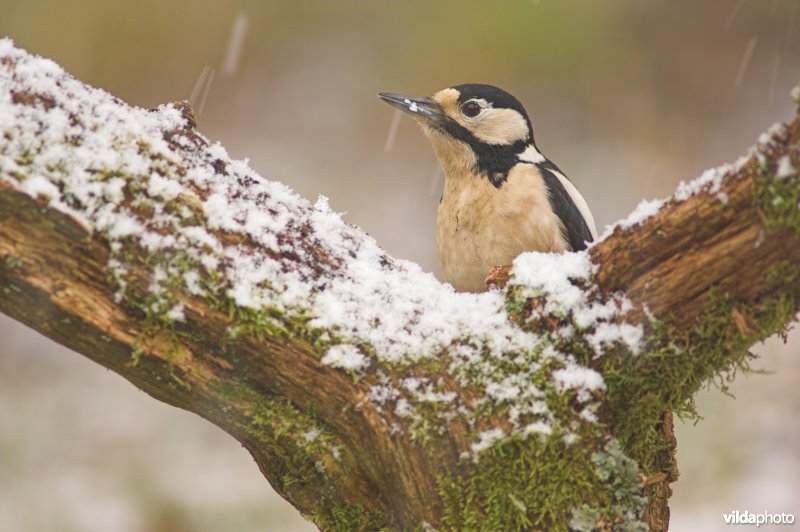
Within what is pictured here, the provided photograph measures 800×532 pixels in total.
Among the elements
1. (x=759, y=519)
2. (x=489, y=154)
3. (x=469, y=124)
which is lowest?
(x=759, y=519)

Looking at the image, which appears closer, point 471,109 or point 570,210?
point 570,210

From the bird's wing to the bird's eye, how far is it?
1.17ft

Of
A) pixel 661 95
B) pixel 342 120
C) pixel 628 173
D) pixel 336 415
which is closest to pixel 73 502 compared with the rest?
pixel 336 415

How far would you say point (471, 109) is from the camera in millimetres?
3414

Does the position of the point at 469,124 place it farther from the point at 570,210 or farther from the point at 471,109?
the point at 570,210

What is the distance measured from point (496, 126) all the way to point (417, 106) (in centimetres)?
35

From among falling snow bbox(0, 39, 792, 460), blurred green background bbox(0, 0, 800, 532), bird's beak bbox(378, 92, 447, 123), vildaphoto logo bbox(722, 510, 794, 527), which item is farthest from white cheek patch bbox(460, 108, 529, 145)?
blurred green background bbox(0, 0, 800, 532)

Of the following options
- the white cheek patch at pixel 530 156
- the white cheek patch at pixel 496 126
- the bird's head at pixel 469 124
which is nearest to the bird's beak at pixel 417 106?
the bird's head at pixel 469 124

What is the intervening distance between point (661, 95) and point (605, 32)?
793mm

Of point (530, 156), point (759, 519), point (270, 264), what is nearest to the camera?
point (270, 264)

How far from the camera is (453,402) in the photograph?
194 centimetres

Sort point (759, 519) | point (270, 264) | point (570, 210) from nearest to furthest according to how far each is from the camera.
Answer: point (270, 264) < point (570, 210) < point (759, 519)

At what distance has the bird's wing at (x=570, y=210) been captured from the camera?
308cm

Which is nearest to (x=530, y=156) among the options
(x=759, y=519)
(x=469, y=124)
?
(x=469, y=124)
